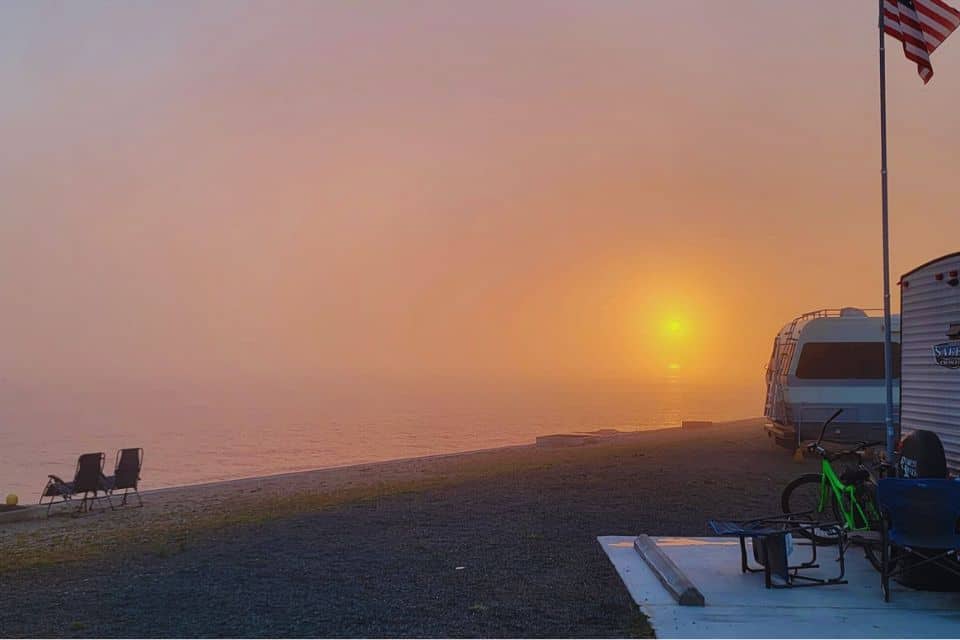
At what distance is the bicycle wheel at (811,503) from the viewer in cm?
914

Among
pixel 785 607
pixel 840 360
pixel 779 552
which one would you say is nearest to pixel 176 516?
pixel 779 552

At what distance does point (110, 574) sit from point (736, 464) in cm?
1231

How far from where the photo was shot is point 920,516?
715 centimetres

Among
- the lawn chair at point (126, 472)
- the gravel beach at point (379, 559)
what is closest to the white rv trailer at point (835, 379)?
the gravel beach at point (379, 559)

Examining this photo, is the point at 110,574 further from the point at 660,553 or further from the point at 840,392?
the point at 840,392

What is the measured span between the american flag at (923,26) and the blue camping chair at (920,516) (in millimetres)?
5635

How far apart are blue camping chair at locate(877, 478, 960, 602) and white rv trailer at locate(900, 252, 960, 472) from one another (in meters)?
1.22

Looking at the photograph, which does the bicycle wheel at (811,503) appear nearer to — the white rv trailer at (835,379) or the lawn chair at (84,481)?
the white rv trailer at (835,379)

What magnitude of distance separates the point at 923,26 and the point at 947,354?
4490mm

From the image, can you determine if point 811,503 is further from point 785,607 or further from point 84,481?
point 84,481

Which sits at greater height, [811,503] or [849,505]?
[849,505]

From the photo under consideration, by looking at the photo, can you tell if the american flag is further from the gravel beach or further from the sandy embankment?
the sandy embankment

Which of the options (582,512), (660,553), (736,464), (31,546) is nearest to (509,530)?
(582,512)

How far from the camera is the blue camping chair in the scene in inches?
278
